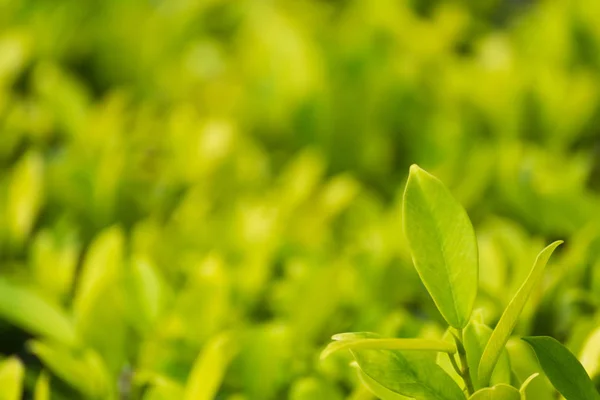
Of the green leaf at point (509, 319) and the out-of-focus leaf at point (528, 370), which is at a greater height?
the green leaf at point (509, 319)

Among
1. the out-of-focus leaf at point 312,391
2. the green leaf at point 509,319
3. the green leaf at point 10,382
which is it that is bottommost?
the out-of-focus leaf at point 312,391

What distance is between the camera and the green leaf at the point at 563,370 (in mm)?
985

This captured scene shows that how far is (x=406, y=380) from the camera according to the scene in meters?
1.00

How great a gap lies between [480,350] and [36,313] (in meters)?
0.92

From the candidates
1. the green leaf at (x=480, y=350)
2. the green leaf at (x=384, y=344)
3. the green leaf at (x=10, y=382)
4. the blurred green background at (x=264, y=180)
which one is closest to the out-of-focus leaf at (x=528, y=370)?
the blurred green background at (x=264, y=180)

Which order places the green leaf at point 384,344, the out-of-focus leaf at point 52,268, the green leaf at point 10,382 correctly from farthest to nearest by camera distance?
the out-of-focus leaf at point 52,268
the green leaf at point 10,382
the green leaf at point 384,344

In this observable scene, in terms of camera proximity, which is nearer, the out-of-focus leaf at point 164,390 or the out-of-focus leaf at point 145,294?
the out-of-focus leaf at point 164,390

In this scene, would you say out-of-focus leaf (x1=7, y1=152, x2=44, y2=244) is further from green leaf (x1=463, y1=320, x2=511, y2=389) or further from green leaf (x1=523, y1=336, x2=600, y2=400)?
green leaf (x1=523, y1=336, x2=600, y2=400)

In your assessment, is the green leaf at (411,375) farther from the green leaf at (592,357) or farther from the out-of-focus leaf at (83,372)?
the out-of-focus leaf at (83,372)

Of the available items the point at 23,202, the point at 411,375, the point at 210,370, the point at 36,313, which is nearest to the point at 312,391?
the point at 210,370

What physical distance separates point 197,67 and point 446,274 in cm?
214

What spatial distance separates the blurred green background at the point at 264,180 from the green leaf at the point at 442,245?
0.94 ft

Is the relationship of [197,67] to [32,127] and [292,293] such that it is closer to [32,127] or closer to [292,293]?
[32,127]

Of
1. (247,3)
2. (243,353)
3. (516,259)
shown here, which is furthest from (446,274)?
(247,3)
